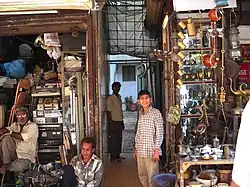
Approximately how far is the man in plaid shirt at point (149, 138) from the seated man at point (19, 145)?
1449 mm

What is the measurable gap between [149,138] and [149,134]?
0.05 m

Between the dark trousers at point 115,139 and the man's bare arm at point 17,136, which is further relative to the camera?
the dark trousers at point 115,139

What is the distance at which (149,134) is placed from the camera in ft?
16.9

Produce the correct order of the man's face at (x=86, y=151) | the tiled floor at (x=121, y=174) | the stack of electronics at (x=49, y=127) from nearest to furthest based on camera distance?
1. the man's face at (x=86, y=151)
2. the tiled floor at (x=121, y=174)
3. the stack of electronics at (x=49, y=127)

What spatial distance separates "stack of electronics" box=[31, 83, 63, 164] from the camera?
6637 mm

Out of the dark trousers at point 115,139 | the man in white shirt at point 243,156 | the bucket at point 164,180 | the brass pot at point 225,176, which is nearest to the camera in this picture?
the man in white shirt at point 243,156

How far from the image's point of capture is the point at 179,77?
5.75 m

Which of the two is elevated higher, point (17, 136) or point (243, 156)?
point (243, 156)

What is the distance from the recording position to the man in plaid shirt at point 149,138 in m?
5.13

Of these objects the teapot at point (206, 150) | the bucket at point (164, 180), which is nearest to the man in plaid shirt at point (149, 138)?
the bucket at point (164, 180)

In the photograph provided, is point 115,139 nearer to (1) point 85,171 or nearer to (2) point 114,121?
(2) point 114,121

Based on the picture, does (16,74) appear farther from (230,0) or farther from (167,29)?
(230,0)

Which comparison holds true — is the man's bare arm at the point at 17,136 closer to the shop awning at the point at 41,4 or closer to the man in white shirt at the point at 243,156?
the shop awning at the point at 41,4

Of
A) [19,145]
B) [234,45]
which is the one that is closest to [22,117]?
[19,145]
